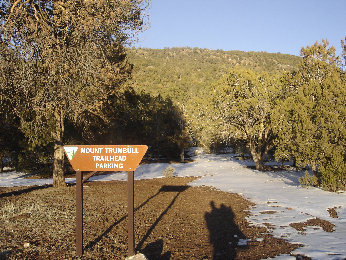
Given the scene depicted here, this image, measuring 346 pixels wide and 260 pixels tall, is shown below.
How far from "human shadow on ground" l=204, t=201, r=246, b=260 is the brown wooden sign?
225cm

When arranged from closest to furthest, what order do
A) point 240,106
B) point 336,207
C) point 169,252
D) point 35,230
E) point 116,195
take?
1. point 169,252
2. point 35,230
3. point 336,207
4. point 116,195
5. point 240,106

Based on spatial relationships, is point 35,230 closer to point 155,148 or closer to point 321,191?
point 321,191

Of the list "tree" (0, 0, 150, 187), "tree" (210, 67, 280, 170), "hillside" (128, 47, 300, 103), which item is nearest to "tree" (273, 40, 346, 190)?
"tree" (210, 67, 280, 170)

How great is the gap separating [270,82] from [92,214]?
16.4 m

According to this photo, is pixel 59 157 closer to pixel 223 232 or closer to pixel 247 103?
pixel 223 232

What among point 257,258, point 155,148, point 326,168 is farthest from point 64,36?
point 155,148

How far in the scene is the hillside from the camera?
214ft

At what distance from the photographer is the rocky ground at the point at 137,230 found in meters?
5.31

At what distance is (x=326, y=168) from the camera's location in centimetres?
1162

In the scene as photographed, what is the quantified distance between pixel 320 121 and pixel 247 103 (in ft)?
28.3

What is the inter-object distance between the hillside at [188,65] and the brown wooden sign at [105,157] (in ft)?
163

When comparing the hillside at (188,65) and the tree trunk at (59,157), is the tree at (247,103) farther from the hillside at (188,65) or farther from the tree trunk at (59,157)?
the hillside at (188,65)

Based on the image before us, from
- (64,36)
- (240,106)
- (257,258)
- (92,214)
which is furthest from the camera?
(240,106)

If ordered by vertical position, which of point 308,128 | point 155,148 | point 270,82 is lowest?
point 155,148
